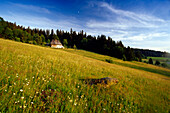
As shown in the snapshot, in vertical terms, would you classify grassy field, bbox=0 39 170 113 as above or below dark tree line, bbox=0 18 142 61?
below

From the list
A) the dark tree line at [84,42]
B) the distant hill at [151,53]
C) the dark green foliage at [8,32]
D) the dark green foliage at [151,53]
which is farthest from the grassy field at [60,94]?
the dark green foliage at [151,53]

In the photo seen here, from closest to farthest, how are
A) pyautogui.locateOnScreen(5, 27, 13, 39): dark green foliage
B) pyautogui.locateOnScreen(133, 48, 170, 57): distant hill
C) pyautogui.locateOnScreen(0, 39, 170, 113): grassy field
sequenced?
1. pyautogui.locateOnScreen(0, 39, 170, 113): grassy field
2. pyautogui.locateOnScreen(5, 27, 13, 39): dark green foliage
3. pyautogui.locateOnScreen(133, 48, 170, 57): distant hill

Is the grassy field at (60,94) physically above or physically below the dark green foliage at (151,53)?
below

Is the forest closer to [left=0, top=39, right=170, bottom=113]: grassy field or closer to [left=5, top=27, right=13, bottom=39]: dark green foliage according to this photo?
[left=5, top=27, right=13, bottom=39]: dark green foliage

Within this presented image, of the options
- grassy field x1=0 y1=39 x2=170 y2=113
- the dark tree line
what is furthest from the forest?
grassy field x1=0 y1=39 x2=170 y2=113

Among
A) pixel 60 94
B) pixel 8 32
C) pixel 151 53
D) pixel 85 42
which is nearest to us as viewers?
pixel 60 94

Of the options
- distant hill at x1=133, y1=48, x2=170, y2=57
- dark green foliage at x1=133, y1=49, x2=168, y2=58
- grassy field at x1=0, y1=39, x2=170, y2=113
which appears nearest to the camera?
grassy field at x1=0, y1=39, x2=170, y2=113

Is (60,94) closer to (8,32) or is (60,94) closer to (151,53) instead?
(8,32)

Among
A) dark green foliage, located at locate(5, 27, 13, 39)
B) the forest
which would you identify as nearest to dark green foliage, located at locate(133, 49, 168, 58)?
the forest

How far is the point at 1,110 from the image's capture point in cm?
197

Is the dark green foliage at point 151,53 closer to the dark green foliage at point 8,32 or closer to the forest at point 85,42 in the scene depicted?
the forest at point 85,42

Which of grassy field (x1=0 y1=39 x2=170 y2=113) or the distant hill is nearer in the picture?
grassy field (x1=0 y1=39 x2=170 y2=113)

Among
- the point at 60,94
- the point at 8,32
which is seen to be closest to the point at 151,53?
the point at 60,94

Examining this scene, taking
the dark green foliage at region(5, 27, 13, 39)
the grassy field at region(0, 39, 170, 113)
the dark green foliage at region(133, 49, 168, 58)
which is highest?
the dark green foliage at region(5, 27, 13, 39)
